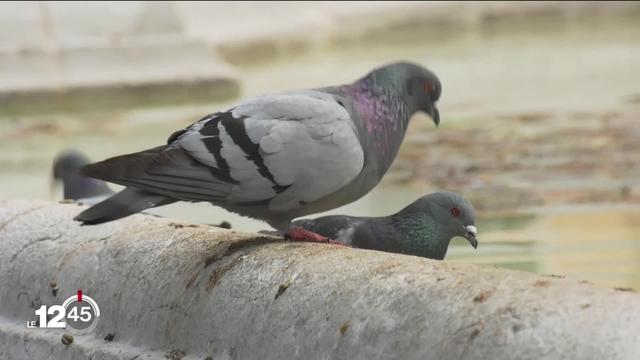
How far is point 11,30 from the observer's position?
17484mm

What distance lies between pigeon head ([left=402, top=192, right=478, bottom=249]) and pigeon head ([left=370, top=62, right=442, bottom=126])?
10.4 inches

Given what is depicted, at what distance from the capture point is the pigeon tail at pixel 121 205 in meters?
4.17

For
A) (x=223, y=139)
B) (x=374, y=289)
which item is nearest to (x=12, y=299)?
(x=223, y=139)

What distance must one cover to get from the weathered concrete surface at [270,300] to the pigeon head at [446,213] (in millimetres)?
616

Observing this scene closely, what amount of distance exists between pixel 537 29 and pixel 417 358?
1644 centimetres

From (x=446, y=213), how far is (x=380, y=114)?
497 millimetres

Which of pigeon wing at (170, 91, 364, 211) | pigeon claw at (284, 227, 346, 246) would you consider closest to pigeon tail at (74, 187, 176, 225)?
pigeon wing at (170, 91, 364, 211)

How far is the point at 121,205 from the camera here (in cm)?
421

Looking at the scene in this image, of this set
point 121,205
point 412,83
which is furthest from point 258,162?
point 412,83

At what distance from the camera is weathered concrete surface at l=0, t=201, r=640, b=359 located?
3471mm

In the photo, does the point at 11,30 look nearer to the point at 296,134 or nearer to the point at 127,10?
the point at 127,10

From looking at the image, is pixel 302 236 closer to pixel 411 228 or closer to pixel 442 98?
pixel 411 228

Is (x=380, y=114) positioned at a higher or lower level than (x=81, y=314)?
higher

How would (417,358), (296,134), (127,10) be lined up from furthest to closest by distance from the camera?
1. (127,10)
2. (296,134)
3. (417,358)
